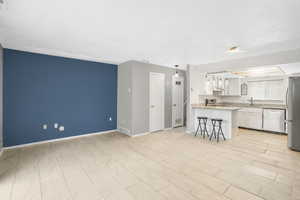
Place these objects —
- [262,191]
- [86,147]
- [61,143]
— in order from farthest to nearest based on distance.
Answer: [61,143] → [86,147] → [262,191]

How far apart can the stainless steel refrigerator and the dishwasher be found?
151cm

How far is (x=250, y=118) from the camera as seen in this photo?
560cm

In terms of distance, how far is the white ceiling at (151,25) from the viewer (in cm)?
185

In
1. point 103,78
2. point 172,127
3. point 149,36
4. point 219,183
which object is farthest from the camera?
point 172,127

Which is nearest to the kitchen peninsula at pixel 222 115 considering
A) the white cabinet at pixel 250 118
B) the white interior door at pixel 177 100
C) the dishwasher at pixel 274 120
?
the white interior door at pixel 177 100

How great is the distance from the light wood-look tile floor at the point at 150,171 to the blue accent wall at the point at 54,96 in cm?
55

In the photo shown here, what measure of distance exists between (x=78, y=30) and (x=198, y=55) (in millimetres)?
3098

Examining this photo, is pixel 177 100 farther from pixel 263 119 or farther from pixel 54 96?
pixel 54 96

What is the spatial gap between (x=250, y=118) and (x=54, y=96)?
22.9 ft

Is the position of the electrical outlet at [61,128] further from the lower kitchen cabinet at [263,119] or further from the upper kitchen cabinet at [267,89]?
the upper kitchen cabinet at [267,89]

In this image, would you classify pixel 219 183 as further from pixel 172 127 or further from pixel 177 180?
pixel 172 127

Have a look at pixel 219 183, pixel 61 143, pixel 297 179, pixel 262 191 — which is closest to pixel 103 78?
pixel 61 143

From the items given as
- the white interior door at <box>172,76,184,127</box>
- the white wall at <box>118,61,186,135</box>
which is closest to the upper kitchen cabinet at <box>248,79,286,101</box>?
the white interior door at <box>172,76,184,127</box>

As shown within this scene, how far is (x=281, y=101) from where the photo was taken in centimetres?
553
